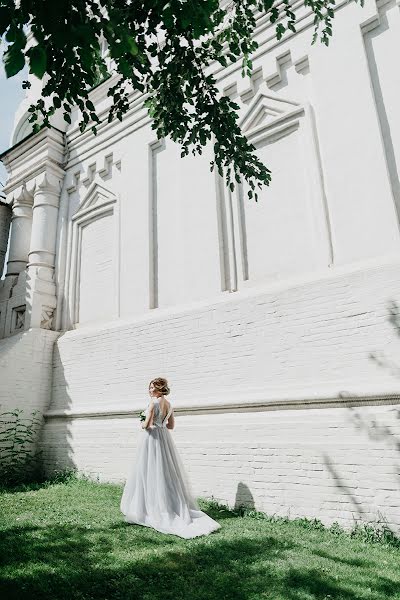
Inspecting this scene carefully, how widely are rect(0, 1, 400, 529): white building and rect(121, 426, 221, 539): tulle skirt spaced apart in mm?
795

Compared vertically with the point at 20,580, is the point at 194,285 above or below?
above

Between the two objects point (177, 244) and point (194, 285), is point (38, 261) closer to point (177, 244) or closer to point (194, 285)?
point (177, 244)

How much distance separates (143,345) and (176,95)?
440 cm

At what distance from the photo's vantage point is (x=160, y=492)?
5492mm

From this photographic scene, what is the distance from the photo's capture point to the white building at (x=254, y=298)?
5492mm

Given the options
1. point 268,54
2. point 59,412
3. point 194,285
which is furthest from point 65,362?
point 268,54

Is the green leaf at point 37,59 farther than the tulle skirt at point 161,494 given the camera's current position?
No

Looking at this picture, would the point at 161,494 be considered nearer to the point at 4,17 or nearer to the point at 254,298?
the point at 254,298

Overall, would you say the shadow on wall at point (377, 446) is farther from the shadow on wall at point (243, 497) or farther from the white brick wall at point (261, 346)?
the shadow on wall at point (243, 497)

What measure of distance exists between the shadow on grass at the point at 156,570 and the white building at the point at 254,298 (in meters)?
1.50

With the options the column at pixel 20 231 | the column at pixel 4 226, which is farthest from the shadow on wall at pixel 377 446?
the column at pixel 4 226

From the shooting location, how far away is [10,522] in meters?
5.30

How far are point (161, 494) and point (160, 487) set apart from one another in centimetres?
9

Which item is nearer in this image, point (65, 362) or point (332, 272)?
point (332, 272)
